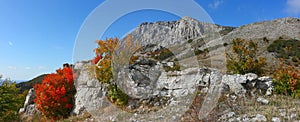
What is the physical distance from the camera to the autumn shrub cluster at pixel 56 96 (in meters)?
14.4

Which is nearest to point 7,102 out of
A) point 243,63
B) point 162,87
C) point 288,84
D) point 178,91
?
point 162,87

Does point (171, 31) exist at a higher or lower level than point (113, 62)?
higher

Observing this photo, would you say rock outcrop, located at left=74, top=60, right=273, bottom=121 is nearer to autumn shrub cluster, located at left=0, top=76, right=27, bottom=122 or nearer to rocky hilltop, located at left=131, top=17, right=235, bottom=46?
rocky hilltop, located at left=131, top=17, right=235, bottom=46

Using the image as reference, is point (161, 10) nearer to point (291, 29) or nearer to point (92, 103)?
point (92, 103)

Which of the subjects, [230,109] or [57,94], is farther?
[57,94]

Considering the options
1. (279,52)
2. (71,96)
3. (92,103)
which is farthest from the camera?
(279,52)

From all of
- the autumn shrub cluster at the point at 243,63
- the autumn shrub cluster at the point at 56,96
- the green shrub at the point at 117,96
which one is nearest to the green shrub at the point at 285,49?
the autumn shrub cluster at the point at 243,63

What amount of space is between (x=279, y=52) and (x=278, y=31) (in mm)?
28671

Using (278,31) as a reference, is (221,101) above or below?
below

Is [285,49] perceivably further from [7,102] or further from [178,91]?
[7,102]

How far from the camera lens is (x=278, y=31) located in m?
57.9

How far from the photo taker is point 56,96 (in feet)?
48.2

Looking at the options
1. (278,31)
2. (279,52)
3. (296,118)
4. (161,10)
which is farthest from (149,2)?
(278,31)

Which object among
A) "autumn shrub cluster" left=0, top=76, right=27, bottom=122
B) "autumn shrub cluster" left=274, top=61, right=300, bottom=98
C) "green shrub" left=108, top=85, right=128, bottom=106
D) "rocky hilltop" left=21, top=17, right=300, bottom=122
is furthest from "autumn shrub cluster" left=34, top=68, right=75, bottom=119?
"autumn shrub cluster" left=274, top=61, right=300, bottom=98
